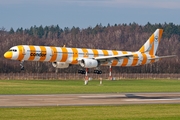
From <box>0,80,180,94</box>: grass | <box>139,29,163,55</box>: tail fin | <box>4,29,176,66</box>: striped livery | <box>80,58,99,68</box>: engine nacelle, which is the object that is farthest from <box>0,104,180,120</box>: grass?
<box>139,29,163,55</box>: tail fin

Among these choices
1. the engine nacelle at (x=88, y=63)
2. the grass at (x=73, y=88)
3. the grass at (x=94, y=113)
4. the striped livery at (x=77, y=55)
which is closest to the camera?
the grass at (x=94, y=113)

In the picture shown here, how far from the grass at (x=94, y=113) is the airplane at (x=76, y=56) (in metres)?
20.9

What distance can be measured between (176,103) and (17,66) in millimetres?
93978

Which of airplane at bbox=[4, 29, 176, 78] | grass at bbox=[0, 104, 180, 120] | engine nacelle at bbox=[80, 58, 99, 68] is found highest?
airplane at bbox=[4, 29, 176, 78]

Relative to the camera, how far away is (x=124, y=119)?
3919 cm

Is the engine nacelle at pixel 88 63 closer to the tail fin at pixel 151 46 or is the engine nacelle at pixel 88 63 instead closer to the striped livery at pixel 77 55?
the striped livery at pixel 77 55

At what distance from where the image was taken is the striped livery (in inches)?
2616

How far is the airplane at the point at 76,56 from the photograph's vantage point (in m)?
66.5

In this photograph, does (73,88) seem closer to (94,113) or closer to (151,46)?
(151,46)

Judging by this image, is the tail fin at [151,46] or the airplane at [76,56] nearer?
the airplane at [76,56]

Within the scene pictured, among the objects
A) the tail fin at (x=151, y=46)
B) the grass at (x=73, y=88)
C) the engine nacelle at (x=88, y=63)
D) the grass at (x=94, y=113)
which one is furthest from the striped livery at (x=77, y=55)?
the grass at (x=94, y=113)

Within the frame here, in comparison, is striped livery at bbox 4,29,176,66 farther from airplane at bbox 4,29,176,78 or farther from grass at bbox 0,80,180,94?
grass at bbox 0,80,180,94

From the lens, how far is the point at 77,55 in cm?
7062

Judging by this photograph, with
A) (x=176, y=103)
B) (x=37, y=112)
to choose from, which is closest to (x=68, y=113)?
(x=37, y=112)
